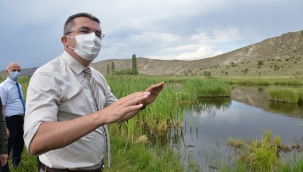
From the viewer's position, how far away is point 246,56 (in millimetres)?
78875

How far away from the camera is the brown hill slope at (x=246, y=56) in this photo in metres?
73.2

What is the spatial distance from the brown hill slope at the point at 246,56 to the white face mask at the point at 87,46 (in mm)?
67696

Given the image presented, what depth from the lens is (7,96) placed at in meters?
3.91

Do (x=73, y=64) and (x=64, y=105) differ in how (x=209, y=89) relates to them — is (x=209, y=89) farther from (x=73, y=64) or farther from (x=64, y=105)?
(x=64, y=105)

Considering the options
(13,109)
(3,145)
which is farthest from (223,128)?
(3,145)

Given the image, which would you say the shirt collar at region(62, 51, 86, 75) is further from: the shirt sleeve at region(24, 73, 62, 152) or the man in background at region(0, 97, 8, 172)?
the man in background at region(0, 97, 8, 172)

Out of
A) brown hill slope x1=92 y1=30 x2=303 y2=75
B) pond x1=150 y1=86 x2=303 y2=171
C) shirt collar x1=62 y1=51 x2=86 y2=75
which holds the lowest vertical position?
pond x1=150 y1=86 x2=303 y2=171

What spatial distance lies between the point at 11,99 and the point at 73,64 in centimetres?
315

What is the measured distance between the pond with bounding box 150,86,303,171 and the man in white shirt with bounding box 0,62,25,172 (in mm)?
3352

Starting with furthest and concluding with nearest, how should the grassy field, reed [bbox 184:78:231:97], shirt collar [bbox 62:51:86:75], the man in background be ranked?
reed [bbox 184:78:231:97]
the grassy field
the man in background
shirt collar [bbox 62:51:86:75]

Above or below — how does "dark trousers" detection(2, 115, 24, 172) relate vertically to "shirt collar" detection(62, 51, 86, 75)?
below

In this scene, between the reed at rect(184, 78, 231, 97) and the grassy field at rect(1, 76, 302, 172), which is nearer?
the grassy field at rect(1, 76, 302, 172)

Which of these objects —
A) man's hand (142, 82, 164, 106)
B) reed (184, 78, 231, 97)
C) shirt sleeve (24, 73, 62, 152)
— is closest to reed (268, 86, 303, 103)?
reed (184, 78, 231, 97)

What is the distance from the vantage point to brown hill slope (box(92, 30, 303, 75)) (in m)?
73.2
